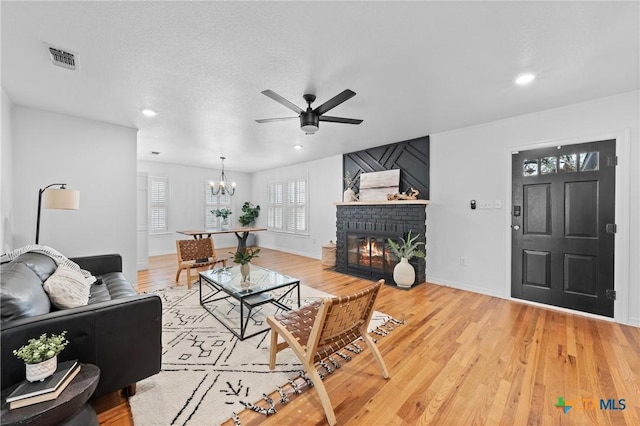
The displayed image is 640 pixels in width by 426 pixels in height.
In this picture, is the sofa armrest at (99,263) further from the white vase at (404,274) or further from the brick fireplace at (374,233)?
the white vase at (404,274)

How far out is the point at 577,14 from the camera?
164 cm

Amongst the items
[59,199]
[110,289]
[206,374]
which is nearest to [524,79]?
[206,374]

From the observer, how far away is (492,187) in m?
3.68

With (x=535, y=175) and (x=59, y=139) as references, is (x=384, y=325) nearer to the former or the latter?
(x=535, y=175)

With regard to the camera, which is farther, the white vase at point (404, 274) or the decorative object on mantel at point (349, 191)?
the decorative object on mantel at point (349, 191)

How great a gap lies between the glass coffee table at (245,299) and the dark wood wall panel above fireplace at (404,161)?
282 cm

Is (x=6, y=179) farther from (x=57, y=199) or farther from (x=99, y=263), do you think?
(x=99, y=263)

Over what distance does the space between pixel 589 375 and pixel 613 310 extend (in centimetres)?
152

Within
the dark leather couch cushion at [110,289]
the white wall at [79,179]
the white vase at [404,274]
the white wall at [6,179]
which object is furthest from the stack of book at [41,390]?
the white vase at [404,274]

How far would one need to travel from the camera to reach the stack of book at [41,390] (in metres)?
1.16

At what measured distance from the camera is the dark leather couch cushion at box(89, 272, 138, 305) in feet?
7.55

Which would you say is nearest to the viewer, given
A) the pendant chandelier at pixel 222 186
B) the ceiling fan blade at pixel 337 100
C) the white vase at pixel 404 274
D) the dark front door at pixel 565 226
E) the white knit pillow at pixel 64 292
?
the white knit pillow at pixel 64 292

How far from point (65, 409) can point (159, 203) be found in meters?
6.65

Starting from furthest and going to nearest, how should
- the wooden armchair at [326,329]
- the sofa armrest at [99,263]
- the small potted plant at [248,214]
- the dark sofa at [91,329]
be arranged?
the small potted plant at [248,214], the sofa armrest at [99,263], the wooden armchair at [326,329], the dark sofa at [91,329]
